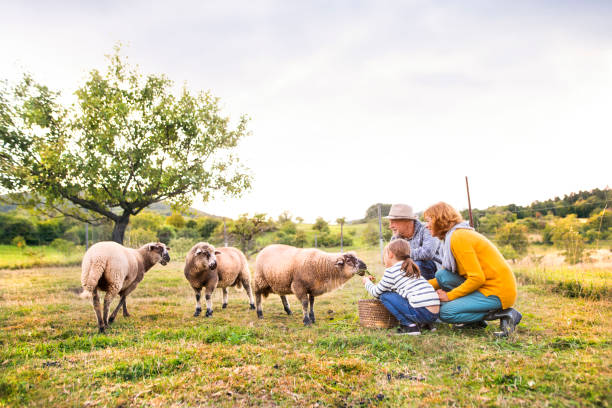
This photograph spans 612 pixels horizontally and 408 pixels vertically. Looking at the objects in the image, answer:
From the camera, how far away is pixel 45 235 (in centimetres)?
2981

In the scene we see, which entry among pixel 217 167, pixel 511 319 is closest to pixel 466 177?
pixel 511 319

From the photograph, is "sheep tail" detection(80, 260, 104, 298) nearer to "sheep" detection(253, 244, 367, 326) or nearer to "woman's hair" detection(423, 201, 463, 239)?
"sheep" detection(253, 244, 367, 326)

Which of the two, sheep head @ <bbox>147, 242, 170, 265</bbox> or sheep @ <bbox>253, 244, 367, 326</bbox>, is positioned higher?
sheep head @ <bbox>147, 242, 170, 265</bbox>

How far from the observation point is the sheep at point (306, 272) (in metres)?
7.28

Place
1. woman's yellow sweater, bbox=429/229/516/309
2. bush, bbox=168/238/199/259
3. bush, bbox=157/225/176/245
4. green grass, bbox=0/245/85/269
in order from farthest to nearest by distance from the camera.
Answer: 1. bush, bbox=157/225/176/245
2. bush, bbox=168/238/199/259
3. green grass, bbox=0/245/85/269
4. woman's yellow sweater, bbox=429/229/516/309

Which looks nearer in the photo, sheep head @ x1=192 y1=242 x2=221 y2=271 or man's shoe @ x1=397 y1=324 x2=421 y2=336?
man's shoe @ x1=397 y1=324 x2=421 y2=336

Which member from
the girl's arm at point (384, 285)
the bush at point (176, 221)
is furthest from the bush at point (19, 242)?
the girl's arm at point (384, 285)

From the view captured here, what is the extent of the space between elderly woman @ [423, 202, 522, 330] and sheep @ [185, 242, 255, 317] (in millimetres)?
5386

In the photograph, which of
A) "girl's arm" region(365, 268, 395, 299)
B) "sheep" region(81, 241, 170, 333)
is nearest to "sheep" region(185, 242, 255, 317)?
"sheep" region(81, 241, 170, 333)

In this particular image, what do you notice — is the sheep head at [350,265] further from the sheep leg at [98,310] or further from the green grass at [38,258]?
the green grass at [38,258]

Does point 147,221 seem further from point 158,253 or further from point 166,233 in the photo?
point 158,253

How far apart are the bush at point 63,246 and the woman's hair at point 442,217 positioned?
1064 inches

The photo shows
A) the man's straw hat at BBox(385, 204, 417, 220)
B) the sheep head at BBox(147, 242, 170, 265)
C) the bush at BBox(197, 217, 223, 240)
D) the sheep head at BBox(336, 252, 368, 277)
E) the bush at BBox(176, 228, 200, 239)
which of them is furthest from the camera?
the bush at BBox(176, 228, 200, 239)

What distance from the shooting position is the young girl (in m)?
5.20
